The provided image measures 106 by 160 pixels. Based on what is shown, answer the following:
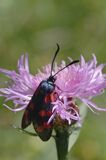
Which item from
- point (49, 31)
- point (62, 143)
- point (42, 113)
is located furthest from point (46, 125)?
point (49, 31)

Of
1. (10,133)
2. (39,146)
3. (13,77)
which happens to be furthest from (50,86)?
(10,133)

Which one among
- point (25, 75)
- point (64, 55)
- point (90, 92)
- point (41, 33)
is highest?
point (41, 33)

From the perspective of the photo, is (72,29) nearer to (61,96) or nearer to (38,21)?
(38,21)

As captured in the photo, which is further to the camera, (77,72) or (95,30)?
(95,30)

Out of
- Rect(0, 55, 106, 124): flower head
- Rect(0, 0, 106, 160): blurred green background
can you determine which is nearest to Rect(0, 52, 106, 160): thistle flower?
Rect(0, 55, 106, 124): flower head

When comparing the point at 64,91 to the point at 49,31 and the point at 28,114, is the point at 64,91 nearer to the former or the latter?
the point at 28,114

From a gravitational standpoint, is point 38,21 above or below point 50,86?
above

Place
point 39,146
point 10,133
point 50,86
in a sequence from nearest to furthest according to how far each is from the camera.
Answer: point 50,86, point 39,146, point 10,133
